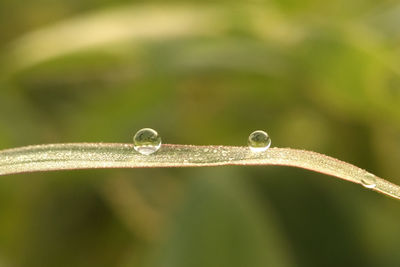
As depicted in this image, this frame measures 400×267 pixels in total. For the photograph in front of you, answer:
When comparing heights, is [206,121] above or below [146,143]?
above

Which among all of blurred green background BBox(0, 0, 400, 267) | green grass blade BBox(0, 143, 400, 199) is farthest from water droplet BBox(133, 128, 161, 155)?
blurred green background BBox(0, 0, 400, 267)

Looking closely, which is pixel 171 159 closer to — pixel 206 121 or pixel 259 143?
pixel 259 143

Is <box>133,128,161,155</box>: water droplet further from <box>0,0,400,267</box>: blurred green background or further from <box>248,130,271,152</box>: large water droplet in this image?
<box>0,0,400,267</box>: blurred green background

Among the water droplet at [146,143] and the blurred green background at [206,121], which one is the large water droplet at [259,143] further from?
the blurred green background at [206,121]

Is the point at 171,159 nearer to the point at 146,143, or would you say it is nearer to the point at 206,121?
the point at 146,143

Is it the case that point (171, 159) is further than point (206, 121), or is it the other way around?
point (206, 121)

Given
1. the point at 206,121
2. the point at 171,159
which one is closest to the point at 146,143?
the point at 171,159

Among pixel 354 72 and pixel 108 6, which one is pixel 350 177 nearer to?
pixel 354 72
